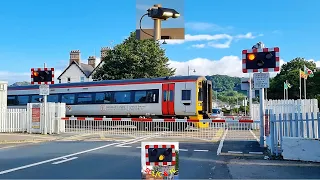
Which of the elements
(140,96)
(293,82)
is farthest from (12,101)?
(293,82)

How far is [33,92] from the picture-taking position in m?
31.4

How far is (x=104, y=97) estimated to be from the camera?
89.8ft

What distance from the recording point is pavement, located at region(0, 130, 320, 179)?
338 inches

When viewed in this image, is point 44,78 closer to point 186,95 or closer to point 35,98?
point 186,95

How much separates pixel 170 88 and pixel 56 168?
15.2 meters

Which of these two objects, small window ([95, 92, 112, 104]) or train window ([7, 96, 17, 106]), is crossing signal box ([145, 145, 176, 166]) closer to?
small window ([95, 92, 112, 104])

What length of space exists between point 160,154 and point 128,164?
3.88 metres

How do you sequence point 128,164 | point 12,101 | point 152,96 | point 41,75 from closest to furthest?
point 128,164
point 41,75
point 152,96
point 12,101

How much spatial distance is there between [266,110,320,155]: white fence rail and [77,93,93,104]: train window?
1847cm

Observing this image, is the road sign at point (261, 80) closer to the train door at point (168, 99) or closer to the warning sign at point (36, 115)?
the train door at point (168, 99)

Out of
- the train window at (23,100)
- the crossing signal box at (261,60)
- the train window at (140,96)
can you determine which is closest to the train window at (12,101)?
the train window at (23,100)

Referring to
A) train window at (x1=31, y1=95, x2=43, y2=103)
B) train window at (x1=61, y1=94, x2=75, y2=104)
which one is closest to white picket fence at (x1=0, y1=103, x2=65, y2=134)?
train window at (x1=61, y1=94, x2=75, y2=104)

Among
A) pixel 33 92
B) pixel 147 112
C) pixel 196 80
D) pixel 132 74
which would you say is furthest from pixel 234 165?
pixel 132 74

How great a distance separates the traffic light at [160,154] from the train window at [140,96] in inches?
743
